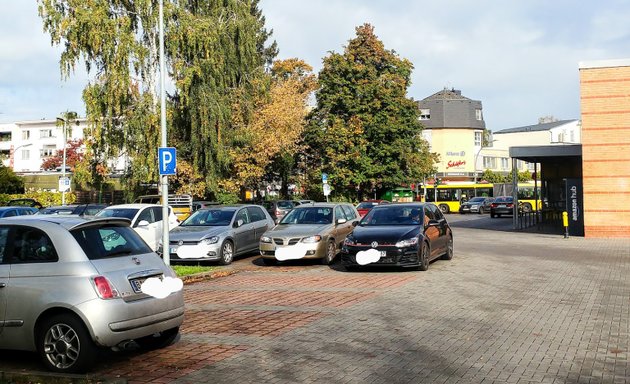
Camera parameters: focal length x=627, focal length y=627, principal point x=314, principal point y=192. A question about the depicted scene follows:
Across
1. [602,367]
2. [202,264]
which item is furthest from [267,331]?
[202,264]

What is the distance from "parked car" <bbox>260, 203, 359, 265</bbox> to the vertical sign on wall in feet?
42.2

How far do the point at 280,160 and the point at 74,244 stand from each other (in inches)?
1616

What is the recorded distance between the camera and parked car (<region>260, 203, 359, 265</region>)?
15.4 metres

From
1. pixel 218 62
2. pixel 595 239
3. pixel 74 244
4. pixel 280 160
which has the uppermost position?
pixel 218 62

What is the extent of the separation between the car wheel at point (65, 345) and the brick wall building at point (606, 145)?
22.9m

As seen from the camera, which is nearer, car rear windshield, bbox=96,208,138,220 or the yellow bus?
car rear windshield, bbox=96,208,138,220

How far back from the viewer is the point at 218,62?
3378cm

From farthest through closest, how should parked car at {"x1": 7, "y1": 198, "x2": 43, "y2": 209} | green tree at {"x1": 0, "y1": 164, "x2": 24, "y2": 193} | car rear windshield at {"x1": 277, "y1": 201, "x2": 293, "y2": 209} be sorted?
green tree at {"x1": 0, "y1": 164, "x2": 24, "y2": 193} < car rear windshield at {"x1": 277, "y1": 201, "x2": 293, "y2": 209} < parked car at {"x1": 7, "y1": 198, "x2": 43, "y2": 209}

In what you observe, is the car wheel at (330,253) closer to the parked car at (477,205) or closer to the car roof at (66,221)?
the car roof at (66,221)

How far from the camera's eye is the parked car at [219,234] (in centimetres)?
1598

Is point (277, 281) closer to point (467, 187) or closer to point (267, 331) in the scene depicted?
point (267, 331)

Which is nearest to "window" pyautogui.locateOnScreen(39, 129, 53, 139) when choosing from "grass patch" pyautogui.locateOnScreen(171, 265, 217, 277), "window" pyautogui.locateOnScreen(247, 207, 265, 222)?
"window" pyautogui.locateOnScreen(247, 207, 265, 222)

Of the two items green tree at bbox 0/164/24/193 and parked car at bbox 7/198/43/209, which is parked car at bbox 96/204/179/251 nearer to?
parked car at bbox 7/198/43/209

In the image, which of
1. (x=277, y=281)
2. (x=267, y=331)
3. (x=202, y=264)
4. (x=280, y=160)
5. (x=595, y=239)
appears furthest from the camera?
(x=280, y=160)
